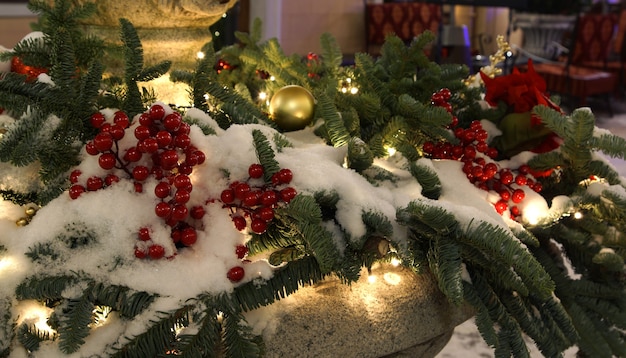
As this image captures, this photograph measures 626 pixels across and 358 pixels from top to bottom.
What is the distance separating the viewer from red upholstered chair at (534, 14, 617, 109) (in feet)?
16.2

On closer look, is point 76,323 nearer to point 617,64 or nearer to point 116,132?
point 116,132

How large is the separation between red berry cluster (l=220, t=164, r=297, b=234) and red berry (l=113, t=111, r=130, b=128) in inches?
5.7

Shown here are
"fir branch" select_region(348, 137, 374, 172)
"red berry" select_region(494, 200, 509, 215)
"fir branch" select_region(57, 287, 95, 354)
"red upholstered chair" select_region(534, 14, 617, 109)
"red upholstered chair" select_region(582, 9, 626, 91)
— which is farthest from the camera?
"red upholstered chair" select_region(582, 9, 626, 91)

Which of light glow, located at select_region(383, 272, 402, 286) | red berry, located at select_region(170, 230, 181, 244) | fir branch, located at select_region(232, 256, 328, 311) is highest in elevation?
red berry, located at select_region(170, 230, 181, 244)

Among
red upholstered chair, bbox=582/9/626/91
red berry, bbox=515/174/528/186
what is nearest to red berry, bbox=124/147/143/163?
red berry, bbox=515/174/528/186

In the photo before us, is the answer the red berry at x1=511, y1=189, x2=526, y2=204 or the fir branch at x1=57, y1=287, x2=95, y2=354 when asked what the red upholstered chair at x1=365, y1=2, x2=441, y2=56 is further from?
the fir branch at x1=57, y1=287, x2=95, y2=354

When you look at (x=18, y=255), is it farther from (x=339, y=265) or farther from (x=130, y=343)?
(x=339, y=265)

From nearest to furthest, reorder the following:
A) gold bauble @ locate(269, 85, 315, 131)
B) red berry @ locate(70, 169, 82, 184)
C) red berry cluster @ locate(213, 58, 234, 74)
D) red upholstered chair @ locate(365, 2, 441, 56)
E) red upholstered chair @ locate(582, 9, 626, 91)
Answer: red berry @ locate(70, 169, 82, 184) → gold bauble @ locate(269, 85, 315, 131) → red berry cluster @ locate(213, 58, 234, 74) → red upholstered chair @ locate(365, 2, 441, 56) → red upholstered chair @ locate(582, 9, 626, 91)

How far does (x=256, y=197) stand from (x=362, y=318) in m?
0.20

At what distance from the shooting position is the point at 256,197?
0.77 metres

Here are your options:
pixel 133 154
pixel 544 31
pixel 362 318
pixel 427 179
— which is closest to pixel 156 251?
pixel 133 154

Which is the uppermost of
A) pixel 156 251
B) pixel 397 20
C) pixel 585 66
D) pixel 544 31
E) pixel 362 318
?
pixel 156 251

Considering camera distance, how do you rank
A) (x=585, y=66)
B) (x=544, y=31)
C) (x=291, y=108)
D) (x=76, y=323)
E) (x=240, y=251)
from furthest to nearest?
(x=544, y=31) → (x=585, y=66) → (x=291, y=108) → (x=240, y=251) → (x=76, y=323)

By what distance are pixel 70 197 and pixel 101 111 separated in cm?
13
